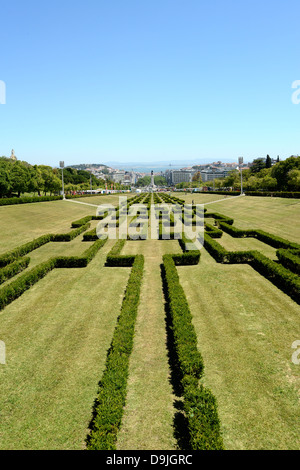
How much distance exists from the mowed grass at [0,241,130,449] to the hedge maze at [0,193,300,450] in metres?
0.50

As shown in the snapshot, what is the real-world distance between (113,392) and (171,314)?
13.5 feet

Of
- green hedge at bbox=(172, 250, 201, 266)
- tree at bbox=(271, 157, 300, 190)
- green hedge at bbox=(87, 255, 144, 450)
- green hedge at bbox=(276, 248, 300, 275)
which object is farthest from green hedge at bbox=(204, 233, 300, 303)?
tree at bbox=(271, 157, 300, 190)

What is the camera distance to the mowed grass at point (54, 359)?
20.4 feet

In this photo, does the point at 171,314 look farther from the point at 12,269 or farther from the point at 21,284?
the point at 12,269

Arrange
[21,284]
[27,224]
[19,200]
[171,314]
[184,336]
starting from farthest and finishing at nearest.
A: [19,200], [27,224], [21,284], [171,314], [184,336]

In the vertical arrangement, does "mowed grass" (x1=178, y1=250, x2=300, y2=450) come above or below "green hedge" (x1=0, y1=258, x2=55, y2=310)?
below

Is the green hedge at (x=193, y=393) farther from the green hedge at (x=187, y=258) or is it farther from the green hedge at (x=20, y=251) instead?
the green hedge at (x=20, y=251)

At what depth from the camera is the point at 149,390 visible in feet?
23.7

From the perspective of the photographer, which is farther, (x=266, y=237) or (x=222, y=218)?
(x=222, y=218)

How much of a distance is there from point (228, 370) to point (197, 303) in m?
4.38

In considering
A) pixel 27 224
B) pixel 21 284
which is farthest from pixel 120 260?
pixel 27 224

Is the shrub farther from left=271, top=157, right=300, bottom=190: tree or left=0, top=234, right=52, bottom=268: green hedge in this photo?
left=271, top=157, right=300, bottom=190: tree

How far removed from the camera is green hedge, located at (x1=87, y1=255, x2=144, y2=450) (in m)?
5.50

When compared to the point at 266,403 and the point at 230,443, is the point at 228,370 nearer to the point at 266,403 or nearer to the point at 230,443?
the point at 266,403
